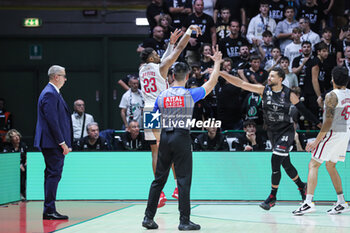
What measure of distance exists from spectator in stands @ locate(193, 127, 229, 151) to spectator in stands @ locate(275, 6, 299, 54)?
4.33 meters

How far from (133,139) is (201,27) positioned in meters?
4.22

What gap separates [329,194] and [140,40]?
Answer: 9300mm

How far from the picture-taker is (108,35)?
58.1ft

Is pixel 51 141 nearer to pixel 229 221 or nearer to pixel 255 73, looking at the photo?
pixel 229 221

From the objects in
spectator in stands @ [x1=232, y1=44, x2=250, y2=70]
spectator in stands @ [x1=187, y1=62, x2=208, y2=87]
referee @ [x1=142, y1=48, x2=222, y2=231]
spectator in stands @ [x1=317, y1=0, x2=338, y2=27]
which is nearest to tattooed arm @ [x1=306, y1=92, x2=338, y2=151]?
referee @ [x1=142, y1=48, x2=222, y2=231]

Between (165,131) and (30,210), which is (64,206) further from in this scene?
(165,131)

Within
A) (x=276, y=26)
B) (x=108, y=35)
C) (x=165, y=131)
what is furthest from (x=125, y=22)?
(x=165, y=131)

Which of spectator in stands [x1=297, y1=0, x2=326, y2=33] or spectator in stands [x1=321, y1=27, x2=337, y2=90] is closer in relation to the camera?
spectator in stands [x1=321, y1=27, x2=337, y2=90]

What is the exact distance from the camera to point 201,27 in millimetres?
14125

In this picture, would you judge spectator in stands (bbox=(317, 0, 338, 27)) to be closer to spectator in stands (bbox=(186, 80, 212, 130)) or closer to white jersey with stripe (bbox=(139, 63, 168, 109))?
spectator in stands (bbox=(186, 80, 212, 130))

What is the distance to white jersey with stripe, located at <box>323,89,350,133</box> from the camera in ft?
28.1

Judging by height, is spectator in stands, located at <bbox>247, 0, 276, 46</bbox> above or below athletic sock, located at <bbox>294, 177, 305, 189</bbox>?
above

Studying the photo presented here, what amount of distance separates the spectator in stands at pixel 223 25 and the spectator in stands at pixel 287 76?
203 cm

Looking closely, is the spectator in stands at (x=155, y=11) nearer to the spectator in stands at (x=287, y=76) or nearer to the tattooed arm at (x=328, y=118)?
the spectator in stands at (x=287, y=76)
